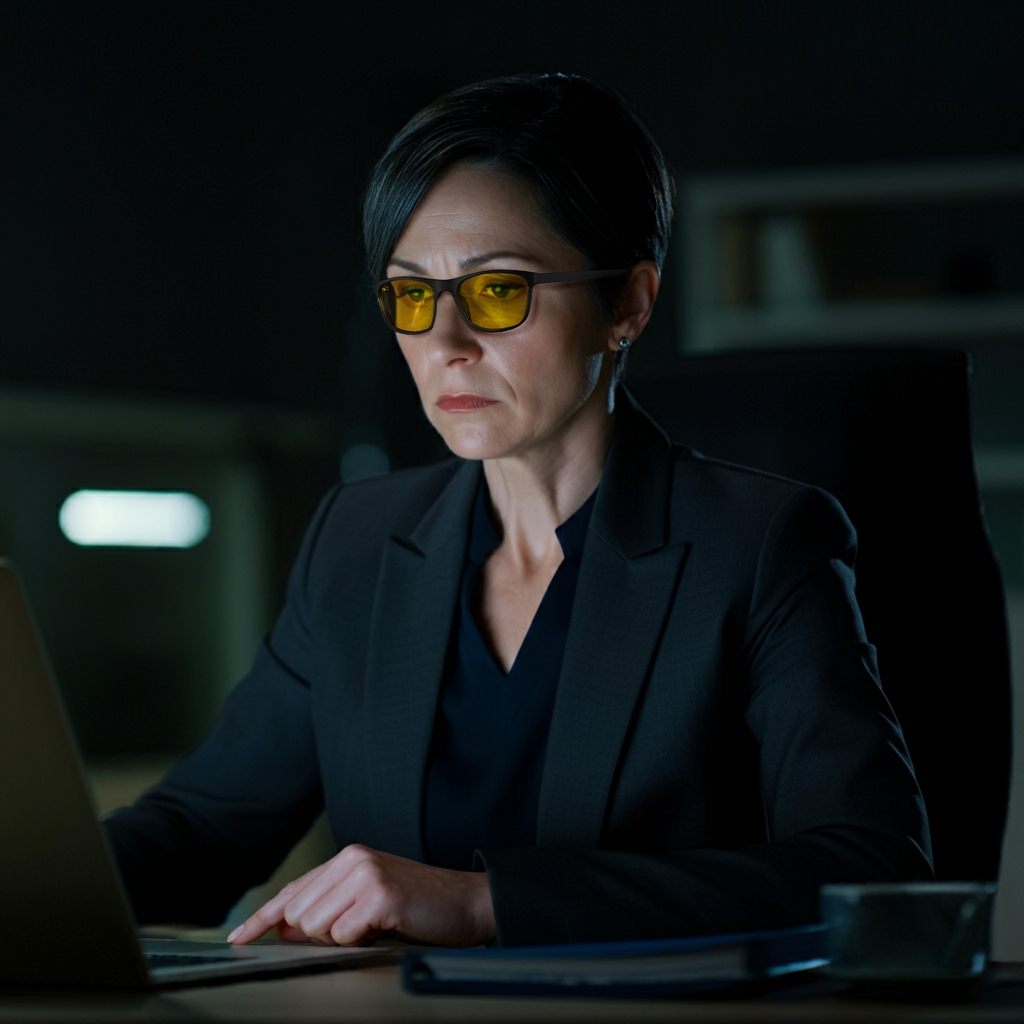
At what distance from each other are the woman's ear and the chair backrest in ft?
0.51

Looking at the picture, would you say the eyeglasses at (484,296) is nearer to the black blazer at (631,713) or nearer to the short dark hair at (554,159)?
the short dark hair at (554,159)

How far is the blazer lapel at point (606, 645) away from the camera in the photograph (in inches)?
52.7

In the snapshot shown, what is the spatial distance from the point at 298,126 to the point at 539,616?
134 inches

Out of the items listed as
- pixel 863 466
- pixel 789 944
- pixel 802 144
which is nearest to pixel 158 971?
pixel 789 944

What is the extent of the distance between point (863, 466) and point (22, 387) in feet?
8.42

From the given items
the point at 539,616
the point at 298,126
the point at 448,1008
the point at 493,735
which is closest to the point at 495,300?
the point at 539,616

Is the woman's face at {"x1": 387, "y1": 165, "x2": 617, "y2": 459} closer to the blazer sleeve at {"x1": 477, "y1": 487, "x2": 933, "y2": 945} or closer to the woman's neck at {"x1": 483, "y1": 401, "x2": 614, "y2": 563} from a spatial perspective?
the woman's neck at {"x1": 483, "y1": 401, "x2": 614, "y2": 563}

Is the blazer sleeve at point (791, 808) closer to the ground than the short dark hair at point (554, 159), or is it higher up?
closer to the ground

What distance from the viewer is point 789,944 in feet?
2.73

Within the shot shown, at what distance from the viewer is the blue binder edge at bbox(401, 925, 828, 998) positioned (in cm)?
79

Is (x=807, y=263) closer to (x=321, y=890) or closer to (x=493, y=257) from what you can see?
(x=493, y=257)

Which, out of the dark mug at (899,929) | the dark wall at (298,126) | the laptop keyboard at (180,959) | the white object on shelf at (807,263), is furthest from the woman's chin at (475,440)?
the white object on shelf at (807,263)

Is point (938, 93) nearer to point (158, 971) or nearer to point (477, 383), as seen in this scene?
point (477, 383)

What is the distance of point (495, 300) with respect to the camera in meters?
1.41
